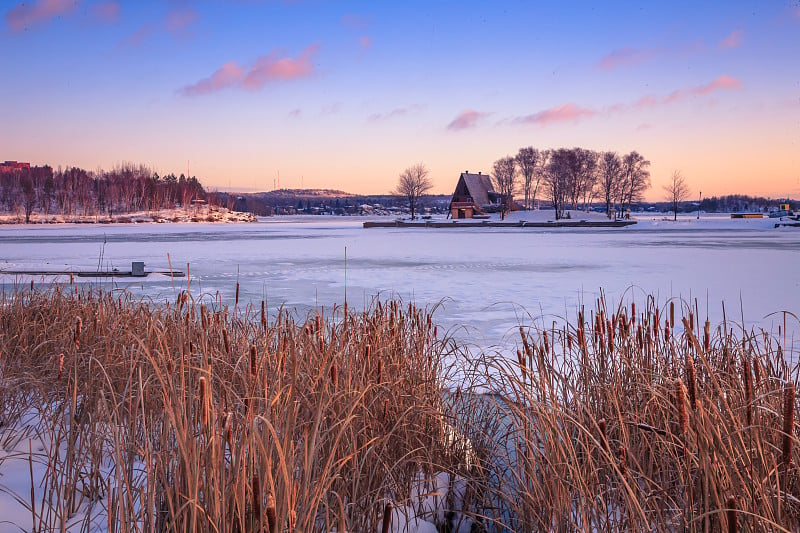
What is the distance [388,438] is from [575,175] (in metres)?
87.0

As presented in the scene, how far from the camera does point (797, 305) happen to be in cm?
1057

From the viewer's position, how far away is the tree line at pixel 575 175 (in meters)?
85.9

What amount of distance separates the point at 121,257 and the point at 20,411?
809 inches

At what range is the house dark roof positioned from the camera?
80812 millimetres

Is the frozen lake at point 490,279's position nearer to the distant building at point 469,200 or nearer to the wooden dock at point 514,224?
the wooden dock at point 514,224

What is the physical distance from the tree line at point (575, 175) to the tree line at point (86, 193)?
201 feet

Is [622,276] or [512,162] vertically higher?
[512,162]

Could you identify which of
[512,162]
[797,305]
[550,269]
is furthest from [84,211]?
[797,305]

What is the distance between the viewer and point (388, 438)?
9.96 feet

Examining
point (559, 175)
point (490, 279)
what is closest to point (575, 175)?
point (559, 175)

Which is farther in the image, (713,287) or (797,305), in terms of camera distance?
(713,287)

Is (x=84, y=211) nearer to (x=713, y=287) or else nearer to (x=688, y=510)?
(x=713, y=287)

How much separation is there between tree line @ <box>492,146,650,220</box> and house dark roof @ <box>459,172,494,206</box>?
2.60 meters

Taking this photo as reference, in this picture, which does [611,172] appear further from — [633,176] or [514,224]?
[514,224]
